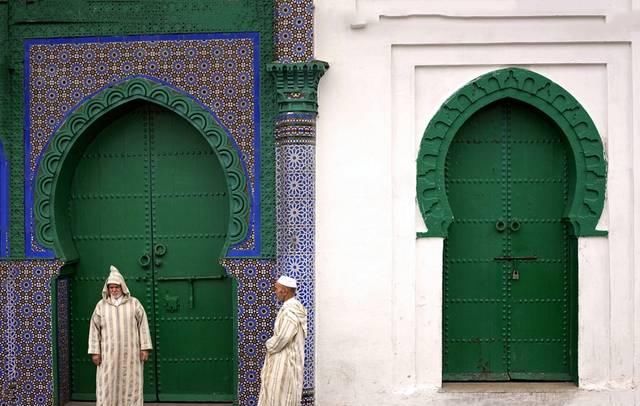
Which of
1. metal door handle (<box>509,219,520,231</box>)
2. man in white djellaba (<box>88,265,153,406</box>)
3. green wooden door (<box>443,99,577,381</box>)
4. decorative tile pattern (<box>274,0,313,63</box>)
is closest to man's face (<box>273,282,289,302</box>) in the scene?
man in white djellaba (<box>88,265,153,406</box>)

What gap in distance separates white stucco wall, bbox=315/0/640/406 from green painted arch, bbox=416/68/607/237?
62mm

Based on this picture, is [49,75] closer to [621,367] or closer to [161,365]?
[161,365]

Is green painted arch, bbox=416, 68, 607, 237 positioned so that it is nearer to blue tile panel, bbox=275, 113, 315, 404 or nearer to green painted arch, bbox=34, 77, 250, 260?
blue tile panel, bbox=275, 113, 315, 404

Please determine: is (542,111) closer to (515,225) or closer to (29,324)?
(515,225)

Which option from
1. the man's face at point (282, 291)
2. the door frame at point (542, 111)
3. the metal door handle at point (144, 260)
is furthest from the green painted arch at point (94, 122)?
the door frame at point (542, 111)

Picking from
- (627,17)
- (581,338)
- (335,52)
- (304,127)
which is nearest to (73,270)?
(304,127)

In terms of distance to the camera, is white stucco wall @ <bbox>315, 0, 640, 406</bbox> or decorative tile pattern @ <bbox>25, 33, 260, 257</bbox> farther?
decorative tile pattern @ <bbox>25, 33, 260, 257</bbox>

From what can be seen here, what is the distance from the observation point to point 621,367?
6227 mm

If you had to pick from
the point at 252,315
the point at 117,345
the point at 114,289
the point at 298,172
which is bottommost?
the point at 117,345

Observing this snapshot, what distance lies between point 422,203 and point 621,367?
1.72m

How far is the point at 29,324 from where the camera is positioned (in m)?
6.43

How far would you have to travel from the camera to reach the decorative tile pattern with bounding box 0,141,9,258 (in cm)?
643

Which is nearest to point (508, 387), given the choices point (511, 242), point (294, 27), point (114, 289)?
point (511, 242)

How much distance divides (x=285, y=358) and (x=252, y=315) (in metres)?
1.03
